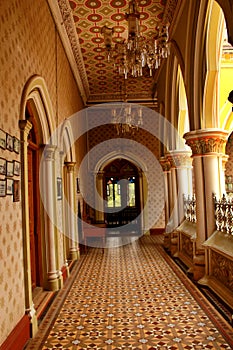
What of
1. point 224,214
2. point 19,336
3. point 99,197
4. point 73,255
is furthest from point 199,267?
point 99,197

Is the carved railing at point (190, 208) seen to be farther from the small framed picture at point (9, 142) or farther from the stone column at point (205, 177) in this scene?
the small framed picture at point (9, 142)

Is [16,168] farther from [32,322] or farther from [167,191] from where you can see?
[167,191]

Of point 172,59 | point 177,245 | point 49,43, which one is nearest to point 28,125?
point 49,43

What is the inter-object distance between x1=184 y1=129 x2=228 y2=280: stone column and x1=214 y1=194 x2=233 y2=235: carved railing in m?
0.15

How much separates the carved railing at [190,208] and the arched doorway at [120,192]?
7.62 metres

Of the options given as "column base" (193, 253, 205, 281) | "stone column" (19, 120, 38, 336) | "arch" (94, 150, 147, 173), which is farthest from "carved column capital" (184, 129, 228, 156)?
"arch" (94, 150, 147, 173)

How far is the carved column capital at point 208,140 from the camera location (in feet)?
21.3

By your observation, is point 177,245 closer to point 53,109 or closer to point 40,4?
point 53,109

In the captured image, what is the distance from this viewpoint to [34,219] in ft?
21.1

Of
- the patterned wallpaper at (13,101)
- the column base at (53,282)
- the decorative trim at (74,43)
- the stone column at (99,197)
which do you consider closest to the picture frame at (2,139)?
the patterned wallpaper at (13,101)

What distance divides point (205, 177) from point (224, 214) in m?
0.94

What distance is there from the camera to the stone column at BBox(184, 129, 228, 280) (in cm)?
650

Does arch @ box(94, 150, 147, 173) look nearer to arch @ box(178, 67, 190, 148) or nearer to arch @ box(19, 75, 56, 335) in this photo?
arch @ box(178, 67, 190, 148)

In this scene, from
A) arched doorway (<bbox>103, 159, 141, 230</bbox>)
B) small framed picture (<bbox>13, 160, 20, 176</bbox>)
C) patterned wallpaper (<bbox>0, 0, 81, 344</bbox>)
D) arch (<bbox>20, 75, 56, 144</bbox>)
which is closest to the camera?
patterned wallpaper (<bbox>0, 0, 81, 344</bbox>)
